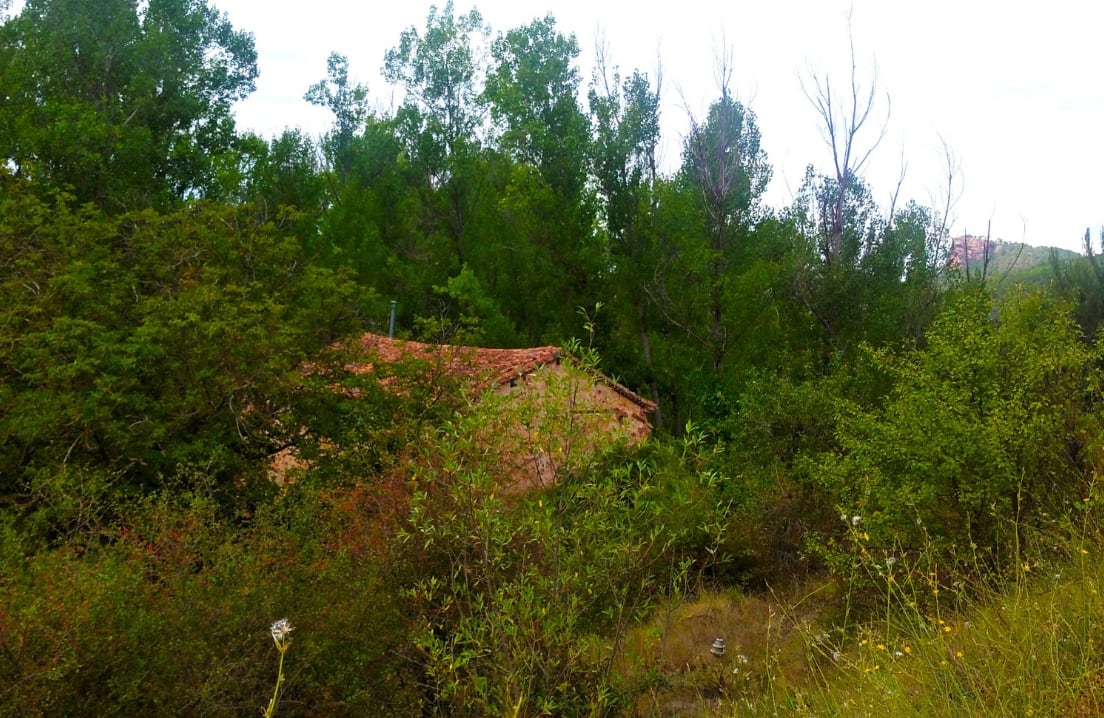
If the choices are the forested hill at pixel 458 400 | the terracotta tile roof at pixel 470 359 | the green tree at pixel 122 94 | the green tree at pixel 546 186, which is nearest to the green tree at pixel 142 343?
the forested hill at pixel 458 400

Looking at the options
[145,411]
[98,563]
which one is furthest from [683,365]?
[98,563]

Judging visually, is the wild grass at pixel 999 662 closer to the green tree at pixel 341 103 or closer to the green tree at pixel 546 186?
the green tree at pixel 546 186

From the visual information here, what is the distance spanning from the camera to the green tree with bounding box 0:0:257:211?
2194cm

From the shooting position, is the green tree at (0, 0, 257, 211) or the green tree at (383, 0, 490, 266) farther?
the green tree at (383, 0, 490, 266)

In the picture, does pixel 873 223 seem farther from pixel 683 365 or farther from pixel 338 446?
pixel 338 446

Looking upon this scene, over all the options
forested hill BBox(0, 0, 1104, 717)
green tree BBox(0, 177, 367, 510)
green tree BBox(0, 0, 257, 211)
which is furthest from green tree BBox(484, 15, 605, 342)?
green tree BBox(0, 177, 367, 510)

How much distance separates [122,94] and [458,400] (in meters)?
18.9

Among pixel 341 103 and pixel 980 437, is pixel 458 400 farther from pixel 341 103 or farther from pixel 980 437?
pixel 341 103

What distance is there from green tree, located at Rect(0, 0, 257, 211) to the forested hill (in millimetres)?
106

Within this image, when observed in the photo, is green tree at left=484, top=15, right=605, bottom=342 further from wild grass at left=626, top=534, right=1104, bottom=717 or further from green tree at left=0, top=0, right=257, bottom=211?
wild grass at left=626, top=534, right=1104, bottom=717

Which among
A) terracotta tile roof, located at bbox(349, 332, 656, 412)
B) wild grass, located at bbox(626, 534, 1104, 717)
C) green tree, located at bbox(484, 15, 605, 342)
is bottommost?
wild grass, located at bbox(626, 534, 1104, 717)

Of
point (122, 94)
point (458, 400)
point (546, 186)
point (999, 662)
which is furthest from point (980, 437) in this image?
point (122, 94)

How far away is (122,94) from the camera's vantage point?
25031mm

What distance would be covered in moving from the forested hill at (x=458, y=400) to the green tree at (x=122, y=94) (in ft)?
0.35
